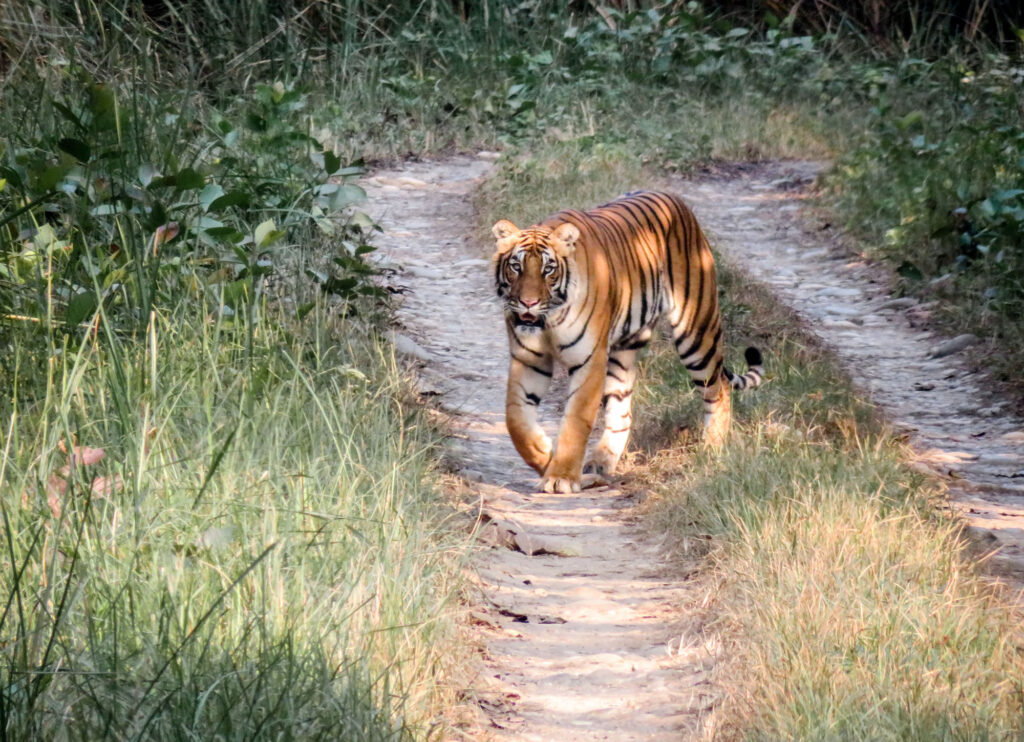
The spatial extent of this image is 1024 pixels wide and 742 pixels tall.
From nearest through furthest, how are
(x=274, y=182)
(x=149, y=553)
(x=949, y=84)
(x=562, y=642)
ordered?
(x=149, y=553), (x=562, y=642), (x=274, y=182), (x=949, y=84)

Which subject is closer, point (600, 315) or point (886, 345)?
point (600, 315)

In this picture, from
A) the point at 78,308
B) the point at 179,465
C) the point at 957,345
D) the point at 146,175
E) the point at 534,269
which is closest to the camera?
the point at 179,465

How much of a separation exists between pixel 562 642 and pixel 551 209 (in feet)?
17.7

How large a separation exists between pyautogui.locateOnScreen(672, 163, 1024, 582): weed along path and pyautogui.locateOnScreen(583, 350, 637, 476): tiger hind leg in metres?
1.15

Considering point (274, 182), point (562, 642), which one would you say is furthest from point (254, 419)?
point (274, 182)

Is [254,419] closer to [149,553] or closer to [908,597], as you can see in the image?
[149,553]

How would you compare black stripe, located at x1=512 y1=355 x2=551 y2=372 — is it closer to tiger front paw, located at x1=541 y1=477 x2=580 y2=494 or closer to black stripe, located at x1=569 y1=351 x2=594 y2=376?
black stripe, located at x1=569 y1=351 x2=594 y2=376

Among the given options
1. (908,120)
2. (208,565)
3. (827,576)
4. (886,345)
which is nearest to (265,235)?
(208,565)

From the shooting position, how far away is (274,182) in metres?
5.88

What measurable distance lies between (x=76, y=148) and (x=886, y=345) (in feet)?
14.8

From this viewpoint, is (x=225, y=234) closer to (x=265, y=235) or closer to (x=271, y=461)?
(x=265, y=235)

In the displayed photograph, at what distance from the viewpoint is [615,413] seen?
5.72m

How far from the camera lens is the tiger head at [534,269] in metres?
5.16

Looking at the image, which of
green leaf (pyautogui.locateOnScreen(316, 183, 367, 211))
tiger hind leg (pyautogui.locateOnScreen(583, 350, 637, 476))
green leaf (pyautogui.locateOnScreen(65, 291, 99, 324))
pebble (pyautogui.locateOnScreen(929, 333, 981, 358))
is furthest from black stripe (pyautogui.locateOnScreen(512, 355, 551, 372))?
pebble (pyautogui.locateOnScreen(929, 333, 981, 358))
